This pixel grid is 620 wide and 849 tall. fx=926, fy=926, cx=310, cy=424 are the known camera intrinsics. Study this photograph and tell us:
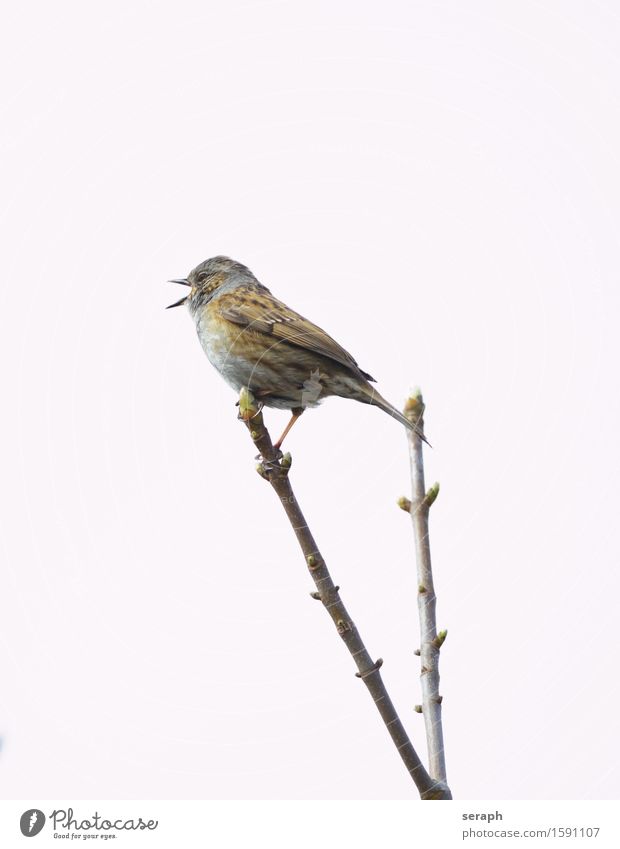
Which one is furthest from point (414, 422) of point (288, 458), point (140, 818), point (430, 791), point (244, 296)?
point (244, 296)

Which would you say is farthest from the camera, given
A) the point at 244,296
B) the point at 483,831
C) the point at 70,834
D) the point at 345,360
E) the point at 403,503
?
the point at 244,296

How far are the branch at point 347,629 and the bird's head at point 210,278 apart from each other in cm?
337

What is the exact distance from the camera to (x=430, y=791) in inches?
131

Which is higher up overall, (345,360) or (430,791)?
(345,360)

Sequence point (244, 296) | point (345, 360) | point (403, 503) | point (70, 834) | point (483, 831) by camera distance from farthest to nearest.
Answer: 1. point (244, 296)
2. point (345, 360)
3. point (403, 503)
4. point (70, 834)
5. point (483, 831)

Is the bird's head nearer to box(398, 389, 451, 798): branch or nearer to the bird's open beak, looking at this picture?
the bird's open beak

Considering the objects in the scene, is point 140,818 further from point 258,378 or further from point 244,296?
point 244,296

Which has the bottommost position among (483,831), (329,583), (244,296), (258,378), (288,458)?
(483,831)

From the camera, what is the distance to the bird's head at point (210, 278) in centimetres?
682

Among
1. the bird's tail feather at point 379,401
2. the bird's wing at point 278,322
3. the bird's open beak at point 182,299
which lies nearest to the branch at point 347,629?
the bird's tail feather at point 379,401

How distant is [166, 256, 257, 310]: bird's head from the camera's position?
682cm

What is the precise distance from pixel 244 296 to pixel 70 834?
13.2 feet

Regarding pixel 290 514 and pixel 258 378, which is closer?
pixel 290 514

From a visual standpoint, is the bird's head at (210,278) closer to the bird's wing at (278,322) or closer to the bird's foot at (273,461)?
the bird's wing at (278,322)
